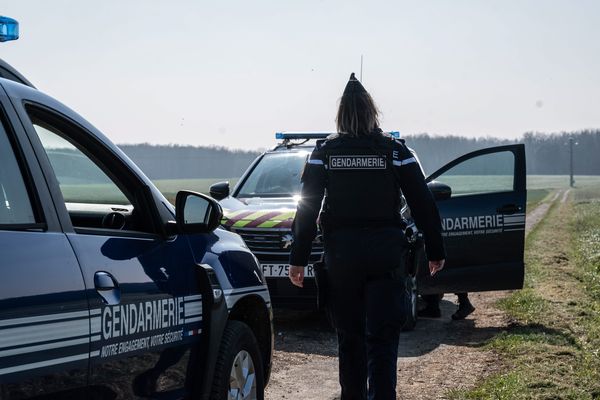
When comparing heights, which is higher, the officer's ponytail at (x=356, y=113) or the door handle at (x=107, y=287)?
the officer's ponytail at (x=356, y=113)

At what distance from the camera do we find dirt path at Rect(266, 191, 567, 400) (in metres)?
6.58

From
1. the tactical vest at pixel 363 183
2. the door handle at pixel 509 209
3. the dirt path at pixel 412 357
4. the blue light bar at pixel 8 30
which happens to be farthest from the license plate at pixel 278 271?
the blue light bar at pixel 8 30

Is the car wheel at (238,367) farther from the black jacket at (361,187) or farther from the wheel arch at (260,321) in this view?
the black jacket at (361,187)

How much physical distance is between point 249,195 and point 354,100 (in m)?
5.26

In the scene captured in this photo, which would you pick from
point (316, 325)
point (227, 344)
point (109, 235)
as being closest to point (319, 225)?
point (227, 344)

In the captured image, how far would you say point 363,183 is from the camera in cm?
481

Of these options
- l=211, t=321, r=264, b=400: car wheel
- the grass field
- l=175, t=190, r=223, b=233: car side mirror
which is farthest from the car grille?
the grass field

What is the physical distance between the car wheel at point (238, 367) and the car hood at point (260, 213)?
4355 millimetres

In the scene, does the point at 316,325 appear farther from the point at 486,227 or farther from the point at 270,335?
the point at 270,335

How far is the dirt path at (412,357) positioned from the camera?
6578 mm

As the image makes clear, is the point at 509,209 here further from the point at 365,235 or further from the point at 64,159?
the point at 64,159

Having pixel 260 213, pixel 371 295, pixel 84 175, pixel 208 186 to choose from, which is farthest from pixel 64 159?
pixel 208 186

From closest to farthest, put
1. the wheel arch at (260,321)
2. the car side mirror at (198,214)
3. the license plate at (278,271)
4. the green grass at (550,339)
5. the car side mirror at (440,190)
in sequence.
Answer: the car side mirror at (198,214), the wheel arch at (260,321), the green grass at (550,339), the license plate at (278,271), the car side mirror at (440,190)

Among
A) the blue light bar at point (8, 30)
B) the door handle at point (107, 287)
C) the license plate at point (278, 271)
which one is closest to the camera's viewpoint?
the door handle at point (107, 287)
